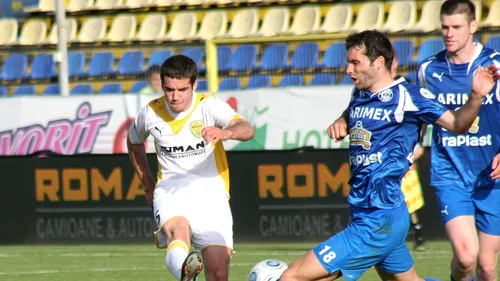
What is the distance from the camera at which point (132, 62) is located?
17938 millimetres

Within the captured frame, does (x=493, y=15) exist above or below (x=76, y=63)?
above

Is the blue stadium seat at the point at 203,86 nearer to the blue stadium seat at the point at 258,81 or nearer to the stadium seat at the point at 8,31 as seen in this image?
the blue stadium seat at the point at 258,81

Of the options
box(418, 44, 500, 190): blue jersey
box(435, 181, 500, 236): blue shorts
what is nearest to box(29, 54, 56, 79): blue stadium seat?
box(418, 44, 500, 190): blue jersey

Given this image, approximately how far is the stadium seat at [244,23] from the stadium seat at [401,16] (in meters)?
2.54

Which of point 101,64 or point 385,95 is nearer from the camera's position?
point 385,95

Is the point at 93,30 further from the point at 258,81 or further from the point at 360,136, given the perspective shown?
the point at 360,136

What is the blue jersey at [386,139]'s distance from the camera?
20.3 feet

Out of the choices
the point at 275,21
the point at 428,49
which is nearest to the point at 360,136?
the point at 428,49

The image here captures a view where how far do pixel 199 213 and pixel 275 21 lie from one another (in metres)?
12.9

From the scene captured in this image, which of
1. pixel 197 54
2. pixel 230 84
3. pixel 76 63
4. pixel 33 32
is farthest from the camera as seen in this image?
pixel 33 32

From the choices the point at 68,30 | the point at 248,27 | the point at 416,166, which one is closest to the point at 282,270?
the point at 416,166

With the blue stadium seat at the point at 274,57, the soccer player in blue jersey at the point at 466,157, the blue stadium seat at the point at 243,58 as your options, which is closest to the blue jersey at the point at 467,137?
the soccer player in blue jersey at the point at 466,157

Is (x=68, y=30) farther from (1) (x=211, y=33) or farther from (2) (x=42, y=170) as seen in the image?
(2) (x=42, y=170)

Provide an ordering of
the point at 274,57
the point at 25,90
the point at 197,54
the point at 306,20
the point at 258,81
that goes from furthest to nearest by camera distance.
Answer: the point at 306,20 → the point at 25,90 → the point at 258,81 → the point at 197,54 → the point at 274,57
